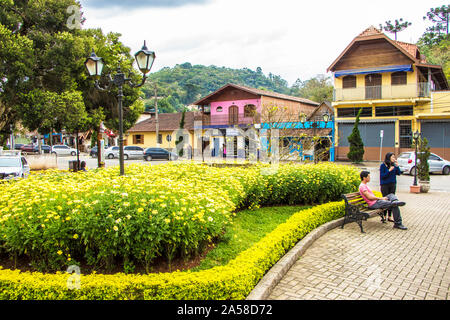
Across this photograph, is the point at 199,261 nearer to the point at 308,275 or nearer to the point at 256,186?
the point at 308,275

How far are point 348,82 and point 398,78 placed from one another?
3.99 metres

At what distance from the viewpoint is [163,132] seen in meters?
44.2

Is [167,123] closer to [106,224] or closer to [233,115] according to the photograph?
[233,115]

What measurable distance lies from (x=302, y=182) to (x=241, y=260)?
4.78 m

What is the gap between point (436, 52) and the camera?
4253 cm

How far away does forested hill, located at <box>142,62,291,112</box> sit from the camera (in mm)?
69262

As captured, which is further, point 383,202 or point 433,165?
point 433,165

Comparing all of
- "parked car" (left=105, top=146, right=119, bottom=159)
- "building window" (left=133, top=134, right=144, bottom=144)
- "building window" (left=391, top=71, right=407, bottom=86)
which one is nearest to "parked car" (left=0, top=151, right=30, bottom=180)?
"parked car" (left=105, top=146, right=119, bottom=159)

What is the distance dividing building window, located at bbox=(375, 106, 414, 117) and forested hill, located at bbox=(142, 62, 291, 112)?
38.2 m

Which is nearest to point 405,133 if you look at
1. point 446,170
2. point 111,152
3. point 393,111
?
point 393,111

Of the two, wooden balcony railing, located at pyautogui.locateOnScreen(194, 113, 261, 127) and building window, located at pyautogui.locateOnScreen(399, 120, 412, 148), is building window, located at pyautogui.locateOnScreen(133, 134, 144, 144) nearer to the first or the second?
wooden balcony railing, located at pyautogui.locateOnScreen(194, 113, 261, 127)

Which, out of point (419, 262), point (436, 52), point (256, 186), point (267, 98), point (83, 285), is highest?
point (436, 52)

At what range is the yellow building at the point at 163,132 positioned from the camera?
Answer: 4166 centimetres

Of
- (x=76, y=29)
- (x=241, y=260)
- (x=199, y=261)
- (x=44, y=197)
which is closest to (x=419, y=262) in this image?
(x=241, y=260)
